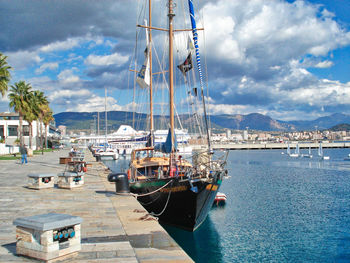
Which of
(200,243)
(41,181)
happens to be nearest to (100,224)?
(200,243)

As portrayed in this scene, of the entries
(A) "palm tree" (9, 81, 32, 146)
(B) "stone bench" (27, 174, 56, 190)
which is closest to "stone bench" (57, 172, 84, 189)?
(B) "stone bench" (27, 174, 56, 190)

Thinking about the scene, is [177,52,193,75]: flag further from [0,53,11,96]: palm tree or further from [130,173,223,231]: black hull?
[0,53,11,96]: palm tree

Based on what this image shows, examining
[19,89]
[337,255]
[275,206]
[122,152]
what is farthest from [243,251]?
[122,152]

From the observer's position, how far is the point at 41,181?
17266 mm

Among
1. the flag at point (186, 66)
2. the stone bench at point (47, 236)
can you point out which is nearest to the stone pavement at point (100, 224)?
the stone bench at point (47, 236)

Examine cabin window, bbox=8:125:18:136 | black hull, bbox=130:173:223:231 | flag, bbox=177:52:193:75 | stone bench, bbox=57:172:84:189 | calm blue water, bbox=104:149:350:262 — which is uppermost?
flag, bbox=177:52:193:75

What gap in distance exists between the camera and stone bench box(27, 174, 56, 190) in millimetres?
17172

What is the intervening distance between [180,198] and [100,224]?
6955 mm

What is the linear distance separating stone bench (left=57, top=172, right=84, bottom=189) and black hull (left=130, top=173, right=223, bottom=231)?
339 cm

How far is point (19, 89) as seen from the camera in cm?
5878

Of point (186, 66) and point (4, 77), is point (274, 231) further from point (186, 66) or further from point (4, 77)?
point (4, 77)

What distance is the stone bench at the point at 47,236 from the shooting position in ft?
20.7

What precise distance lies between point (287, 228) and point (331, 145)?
183m

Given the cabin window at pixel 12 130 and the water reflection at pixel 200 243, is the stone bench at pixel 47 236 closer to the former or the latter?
the water reflection at pixel 200 243
